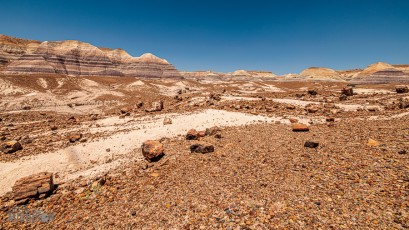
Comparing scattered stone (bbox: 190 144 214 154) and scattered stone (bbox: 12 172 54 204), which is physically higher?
scattered stone (bbox: 190 144 214 154)

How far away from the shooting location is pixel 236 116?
18.4 metres

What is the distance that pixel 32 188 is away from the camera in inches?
295

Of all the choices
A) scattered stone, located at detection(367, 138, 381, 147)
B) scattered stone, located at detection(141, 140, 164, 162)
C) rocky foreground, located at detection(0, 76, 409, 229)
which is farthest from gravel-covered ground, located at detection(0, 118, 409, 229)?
scattered stone, located at detection(141, 140, 164, 162)

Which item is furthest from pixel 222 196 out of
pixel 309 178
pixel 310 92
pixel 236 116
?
pixel 310 92

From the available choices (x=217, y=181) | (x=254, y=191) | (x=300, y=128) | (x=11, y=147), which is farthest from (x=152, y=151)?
(x=11, y=147)

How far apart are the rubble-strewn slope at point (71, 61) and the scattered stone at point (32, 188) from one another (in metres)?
77.7

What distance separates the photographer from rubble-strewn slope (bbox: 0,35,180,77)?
6781cm

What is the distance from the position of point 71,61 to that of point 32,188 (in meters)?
86.6

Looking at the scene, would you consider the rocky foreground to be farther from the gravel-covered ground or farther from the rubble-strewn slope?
the rubble-strewn slope

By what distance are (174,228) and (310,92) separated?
35.0m

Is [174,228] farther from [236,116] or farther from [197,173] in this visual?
[236,116]

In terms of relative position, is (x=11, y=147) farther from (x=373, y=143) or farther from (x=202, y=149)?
(x=373, y=143)

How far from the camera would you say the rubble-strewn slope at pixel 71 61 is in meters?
67.8

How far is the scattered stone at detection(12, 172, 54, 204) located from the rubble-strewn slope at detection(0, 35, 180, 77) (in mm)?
77740
